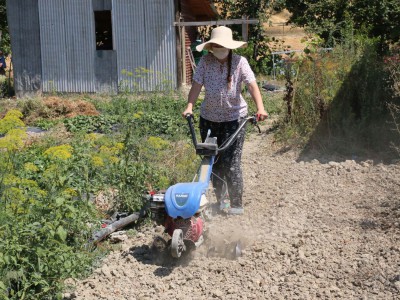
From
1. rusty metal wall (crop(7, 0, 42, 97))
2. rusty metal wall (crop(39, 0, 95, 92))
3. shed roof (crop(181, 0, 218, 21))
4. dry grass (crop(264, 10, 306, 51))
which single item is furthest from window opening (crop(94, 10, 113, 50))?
dry grass (crop(264, 10, 306, 51))

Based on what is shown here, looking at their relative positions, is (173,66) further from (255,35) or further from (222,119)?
(222,119)

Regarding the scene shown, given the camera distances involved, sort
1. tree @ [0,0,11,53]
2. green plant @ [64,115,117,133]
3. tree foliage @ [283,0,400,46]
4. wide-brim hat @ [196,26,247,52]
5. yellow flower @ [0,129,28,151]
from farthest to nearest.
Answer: tree @ [0,0,11,53], tree foliage @ [283,0,400,46], green plant @ [64,115,117,133], yellow flower @ [0,129,28,151], wide-brim hat @ [196,26,247,52]

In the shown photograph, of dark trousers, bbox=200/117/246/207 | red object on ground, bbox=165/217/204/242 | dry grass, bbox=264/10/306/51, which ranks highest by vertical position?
dry grass, bbox=264/10/306/51

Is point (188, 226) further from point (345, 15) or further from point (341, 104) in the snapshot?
point (345, 15)

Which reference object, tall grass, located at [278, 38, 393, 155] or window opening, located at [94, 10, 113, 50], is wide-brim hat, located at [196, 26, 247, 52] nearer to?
tall grass, located at [278, 38, 393, 155]

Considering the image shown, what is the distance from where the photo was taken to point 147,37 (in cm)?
1872

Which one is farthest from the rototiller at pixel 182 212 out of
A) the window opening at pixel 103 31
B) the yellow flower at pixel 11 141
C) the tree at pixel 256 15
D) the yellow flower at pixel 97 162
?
the tree at pixel 256 15

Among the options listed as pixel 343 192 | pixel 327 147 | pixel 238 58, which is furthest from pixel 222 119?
pixel 327 147

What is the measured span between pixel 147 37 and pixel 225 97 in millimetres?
13246

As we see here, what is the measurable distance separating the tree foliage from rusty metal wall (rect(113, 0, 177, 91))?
429cm

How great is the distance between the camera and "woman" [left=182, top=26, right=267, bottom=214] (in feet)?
19.1

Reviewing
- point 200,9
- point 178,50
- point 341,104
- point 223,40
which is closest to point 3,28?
point 200,9

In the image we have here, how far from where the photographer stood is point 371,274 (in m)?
4.54

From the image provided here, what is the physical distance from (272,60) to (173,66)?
7.14 meters
